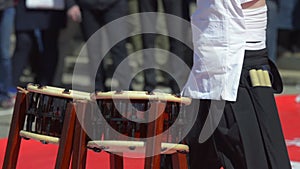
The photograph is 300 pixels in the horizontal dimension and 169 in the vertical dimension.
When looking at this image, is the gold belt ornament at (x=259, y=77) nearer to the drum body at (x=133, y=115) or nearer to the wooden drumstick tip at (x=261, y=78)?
the wooden drumstick tip at (x=261, y=78)

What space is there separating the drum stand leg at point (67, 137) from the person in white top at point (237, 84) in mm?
588

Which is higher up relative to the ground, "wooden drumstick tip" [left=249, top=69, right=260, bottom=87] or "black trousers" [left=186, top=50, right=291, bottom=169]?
"wooden drumstick tip" [left=249, top=69, right=260, bottom=87]

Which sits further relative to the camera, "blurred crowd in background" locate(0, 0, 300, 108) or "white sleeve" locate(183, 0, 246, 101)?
"blurred crowd in background" locate(0, 0, 300, 108)

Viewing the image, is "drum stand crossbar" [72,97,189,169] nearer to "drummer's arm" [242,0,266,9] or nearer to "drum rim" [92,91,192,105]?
"drum rim" [92,91,192,105]

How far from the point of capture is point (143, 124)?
4059mm

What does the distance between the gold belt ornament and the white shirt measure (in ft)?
0.26

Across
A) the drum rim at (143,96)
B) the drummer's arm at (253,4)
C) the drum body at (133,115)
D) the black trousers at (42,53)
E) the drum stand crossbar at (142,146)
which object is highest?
the black trousers at (42,53)

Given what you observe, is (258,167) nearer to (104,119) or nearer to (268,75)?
(268,75)

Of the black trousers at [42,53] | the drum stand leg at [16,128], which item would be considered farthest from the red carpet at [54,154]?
the black trousers at [42,53]

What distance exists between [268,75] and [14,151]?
143cm

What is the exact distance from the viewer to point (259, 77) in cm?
420

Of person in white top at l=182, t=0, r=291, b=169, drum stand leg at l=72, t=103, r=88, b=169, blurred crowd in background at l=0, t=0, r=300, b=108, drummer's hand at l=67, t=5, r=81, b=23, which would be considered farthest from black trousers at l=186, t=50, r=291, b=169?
drummer's hand at l=67, t=5, r=81, b=23

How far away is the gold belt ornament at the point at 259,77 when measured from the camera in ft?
13.7

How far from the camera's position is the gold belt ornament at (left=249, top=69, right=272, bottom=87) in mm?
4184
